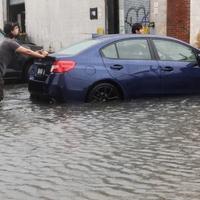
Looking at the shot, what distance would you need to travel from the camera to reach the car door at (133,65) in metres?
11.9

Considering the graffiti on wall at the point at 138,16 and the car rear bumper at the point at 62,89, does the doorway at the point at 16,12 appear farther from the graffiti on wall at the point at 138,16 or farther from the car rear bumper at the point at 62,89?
the car rear bumper at the point at 62,89

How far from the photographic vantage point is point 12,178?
6617 millimetres

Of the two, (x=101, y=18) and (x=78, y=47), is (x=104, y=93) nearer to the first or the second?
(x=78, y=47)

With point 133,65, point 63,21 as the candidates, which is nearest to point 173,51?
point 133,65

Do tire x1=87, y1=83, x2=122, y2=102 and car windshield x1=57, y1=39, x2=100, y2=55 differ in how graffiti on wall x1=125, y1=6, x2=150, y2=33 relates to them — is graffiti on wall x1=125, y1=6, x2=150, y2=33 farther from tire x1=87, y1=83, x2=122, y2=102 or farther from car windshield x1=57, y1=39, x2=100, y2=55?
tire x1=87, y1=83, x2=122, y2=102

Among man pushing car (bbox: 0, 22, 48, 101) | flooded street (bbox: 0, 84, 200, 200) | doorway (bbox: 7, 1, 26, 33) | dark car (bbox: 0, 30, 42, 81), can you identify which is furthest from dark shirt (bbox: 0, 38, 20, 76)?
doorway (bbox: 7, 1, 26, 33)

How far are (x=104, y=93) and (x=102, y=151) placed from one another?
4100 mm

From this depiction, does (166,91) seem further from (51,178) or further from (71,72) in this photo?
(51,178)

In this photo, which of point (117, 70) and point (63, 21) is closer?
point (117, 70)

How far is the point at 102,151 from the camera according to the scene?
26.0 ft

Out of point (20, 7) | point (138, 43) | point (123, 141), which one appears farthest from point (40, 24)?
point (123, 141)

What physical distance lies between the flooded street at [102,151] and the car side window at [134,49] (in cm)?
86

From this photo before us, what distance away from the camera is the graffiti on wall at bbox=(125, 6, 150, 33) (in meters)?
22.3

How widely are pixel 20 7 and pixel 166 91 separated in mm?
21429
